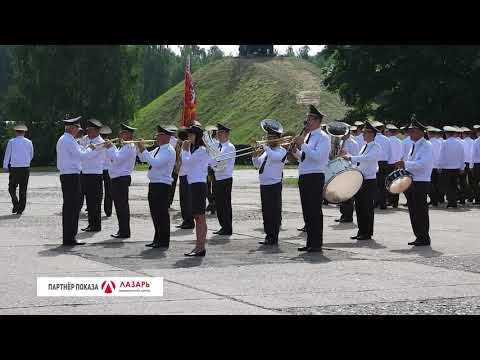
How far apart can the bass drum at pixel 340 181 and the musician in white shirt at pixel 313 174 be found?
1.35 ft

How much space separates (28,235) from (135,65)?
153 feet

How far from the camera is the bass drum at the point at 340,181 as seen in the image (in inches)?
564

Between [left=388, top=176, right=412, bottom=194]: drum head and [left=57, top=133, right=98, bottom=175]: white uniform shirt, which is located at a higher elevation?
[left=57, top=133, right=98, bottom=175]: white uniform shirt

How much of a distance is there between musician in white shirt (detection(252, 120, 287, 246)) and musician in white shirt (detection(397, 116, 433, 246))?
1.97m

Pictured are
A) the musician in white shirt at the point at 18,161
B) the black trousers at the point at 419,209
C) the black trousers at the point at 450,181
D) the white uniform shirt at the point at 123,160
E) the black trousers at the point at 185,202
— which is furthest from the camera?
the black trousers at the point at 450,181

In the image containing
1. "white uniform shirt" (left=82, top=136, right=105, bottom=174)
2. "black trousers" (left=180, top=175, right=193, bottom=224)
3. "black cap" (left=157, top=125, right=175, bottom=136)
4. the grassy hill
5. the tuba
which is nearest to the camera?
"black cap" (left=157, top=125, right=175, bottom=136)

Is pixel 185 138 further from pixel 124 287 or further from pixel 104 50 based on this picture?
pixel 104 50

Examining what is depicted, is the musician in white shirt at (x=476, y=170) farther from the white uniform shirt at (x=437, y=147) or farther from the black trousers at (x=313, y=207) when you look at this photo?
the black trousers at (x=313, y=207)

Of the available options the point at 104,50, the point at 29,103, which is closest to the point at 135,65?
the point at 104,50

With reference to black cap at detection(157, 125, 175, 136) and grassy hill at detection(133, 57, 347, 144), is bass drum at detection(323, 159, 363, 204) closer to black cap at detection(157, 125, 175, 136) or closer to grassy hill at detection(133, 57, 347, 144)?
black cap at detection(157, 125, 175, 136)

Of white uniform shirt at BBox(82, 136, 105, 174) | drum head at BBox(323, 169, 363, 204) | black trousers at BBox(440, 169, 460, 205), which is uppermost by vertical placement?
white uniform shirt at BBox(82, 136, 105, 174)

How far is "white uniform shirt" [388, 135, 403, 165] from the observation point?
22625 mm

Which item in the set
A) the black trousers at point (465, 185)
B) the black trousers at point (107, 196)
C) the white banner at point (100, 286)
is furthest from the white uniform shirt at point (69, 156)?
the black trousers at point (465, 185)

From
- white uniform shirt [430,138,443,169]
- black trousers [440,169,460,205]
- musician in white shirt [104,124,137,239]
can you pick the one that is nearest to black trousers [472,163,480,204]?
black trousers [440,169,460,205]
